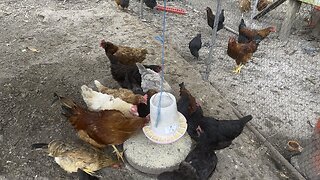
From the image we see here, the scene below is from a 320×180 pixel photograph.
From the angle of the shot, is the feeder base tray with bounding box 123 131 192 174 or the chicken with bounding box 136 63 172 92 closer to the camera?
the feeder base tray with bounding box 123 131 192 174

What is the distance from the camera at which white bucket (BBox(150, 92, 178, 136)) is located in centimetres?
296

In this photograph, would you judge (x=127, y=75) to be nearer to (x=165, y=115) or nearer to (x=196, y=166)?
(x=165, y=115)

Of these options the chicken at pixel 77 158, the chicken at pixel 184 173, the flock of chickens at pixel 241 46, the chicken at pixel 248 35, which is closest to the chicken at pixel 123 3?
the flock of chickens at pixel 241 46

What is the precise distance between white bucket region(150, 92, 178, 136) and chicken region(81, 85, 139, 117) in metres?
0.40

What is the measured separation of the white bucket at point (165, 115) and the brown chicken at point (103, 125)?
0.70ft

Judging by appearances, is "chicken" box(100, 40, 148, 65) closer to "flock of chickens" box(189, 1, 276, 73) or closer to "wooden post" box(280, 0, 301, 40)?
"flock of chickens" box(189, 1, 276, 73)

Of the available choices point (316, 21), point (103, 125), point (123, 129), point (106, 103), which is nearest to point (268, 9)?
point (316, 21)

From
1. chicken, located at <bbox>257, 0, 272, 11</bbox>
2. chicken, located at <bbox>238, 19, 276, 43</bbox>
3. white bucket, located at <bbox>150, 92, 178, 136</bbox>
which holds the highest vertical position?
white bucket, located at <bbox>150, 92, 178, 136</bbox>

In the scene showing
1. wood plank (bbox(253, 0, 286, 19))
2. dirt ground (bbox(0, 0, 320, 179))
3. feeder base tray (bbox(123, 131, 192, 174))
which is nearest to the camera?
feeder base tray (bbox(123, 131, 192, 174))

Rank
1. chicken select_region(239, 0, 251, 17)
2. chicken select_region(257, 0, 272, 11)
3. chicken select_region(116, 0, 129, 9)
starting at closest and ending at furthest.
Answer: chicken select_region(116, 0, 129, 9), chicken select_region(239, 0, 251, 17), chicken select_region(257, 0, 272, 11)

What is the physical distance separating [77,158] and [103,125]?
39 centimetres

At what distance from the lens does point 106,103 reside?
351 cm

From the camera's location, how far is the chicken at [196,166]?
2.97m

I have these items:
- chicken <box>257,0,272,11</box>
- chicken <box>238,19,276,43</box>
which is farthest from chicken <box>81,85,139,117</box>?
chicken <box>257,0,272,11</box>
